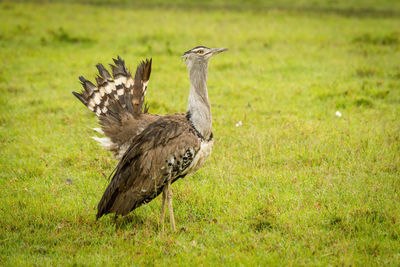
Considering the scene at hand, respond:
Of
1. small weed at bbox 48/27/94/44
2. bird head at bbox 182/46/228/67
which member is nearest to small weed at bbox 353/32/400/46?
small weed at bbox 48/27/94/44

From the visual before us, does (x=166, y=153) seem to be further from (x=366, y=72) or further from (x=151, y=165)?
(x=366, y=72)

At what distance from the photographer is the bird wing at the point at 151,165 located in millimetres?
4906

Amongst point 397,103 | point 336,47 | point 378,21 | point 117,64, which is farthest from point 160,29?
point 117,64

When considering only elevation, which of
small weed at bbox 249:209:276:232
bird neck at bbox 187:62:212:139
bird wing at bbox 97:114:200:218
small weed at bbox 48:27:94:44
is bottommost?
small weed at bbox 249:209:276:232

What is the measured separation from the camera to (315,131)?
7.90 metres

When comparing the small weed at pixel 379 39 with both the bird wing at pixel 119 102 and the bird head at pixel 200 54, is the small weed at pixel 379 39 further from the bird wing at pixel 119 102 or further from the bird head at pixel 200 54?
the bird head at pixel 200 54

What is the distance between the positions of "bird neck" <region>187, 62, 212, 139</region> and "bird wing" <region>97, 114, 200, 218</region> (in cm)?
11

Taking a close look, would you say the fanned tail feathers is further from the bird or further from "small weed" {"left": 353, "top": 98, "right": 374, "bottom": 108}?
"small weed" {"left": 353, "top": 98, "right": 374, "bottom": 108}

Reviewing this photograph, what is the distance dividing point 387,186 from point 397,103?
13.7 ft

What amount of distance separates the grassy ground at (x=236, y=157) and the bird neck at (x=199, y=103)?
1.13m

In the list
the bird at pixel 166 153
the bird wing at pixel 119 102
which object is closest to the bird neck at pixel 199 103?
the bird at pixel 166 153

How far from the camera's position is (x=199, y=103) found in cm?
515

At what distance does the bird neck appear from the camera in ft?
16.7

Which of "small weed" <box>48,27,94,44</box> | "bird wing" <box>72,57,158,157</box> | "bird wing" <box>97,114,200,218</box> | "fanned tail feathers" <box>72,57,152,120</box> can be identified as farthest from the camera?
"small weed" <box>48,27,94,44</box>
